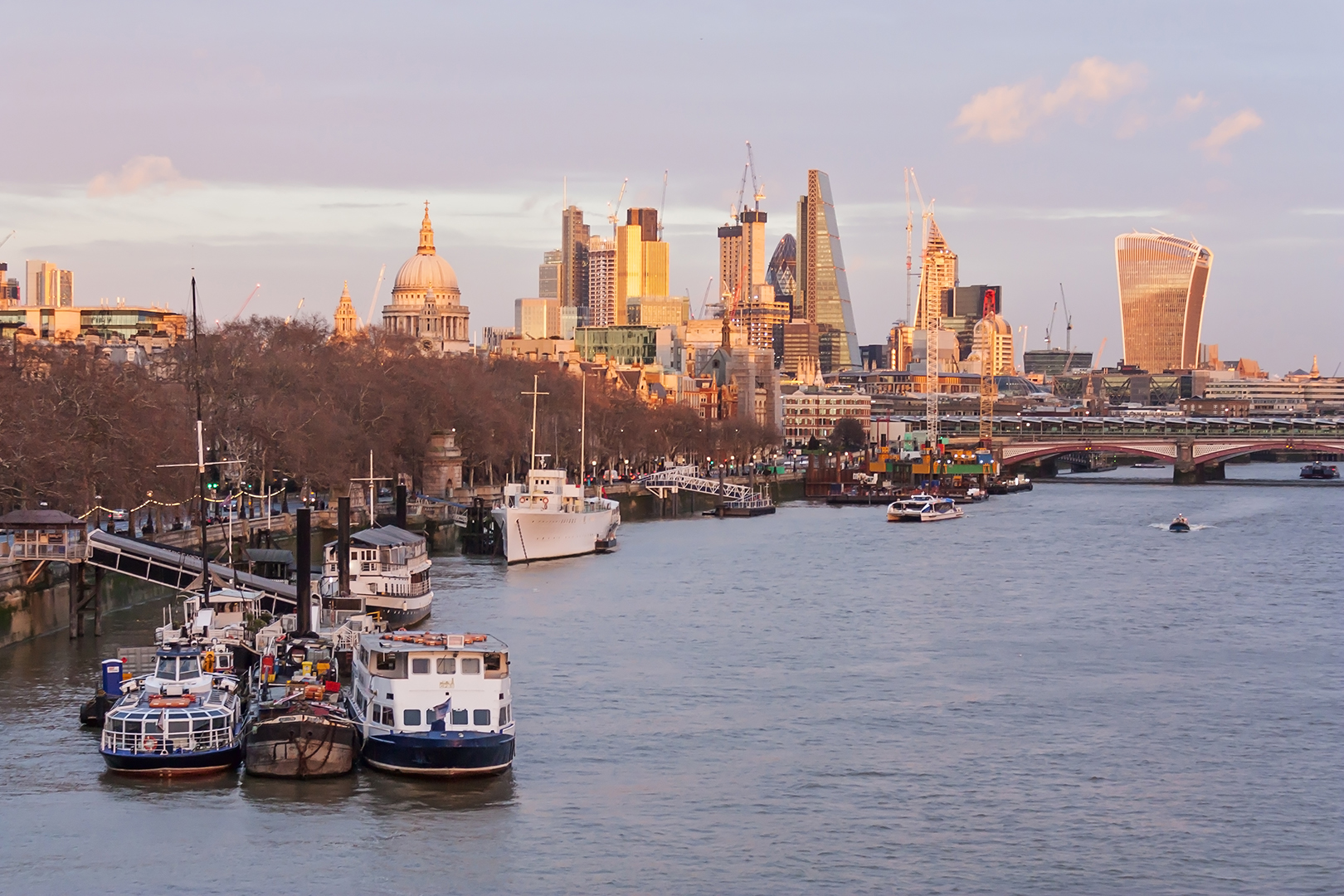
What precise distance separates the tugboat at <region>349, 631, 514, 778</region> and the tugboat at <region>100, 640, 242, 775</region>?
2.47 metres

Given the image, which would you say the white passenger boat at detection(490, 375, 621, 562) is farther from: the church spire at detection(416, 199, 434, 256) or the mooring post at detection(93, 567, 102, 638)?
the church spire at detection(416, 199, 434, 256)

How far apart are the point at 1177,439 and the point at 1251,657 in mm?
102749

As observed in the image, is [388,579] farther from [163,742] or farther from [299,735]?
[163,742]

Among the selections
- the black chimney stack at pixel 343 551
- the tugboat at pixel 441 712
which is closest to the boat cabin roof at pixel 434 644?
the tugboat at pixel 441 712

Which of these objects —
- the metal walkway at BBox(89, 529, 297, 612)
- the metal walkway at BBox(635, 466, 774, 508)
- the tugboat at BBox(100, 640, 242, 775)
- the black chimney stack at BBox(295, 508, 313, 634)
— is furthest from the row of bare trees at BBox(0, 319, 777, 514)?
the tugboat at BBox(100, 640, 242, 775)

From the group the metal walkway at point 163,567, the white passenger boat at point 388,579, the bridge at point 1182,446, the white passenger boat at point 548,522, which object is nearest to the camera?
the metal walkway at point 163,567

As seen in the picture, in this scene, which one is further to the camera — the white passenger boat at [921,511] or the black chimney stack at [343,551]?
the white passenger boat at [921,511]

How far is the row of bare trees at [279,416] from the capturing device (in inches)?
2159

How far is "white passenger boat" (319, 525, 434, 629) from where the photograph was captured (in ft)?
160

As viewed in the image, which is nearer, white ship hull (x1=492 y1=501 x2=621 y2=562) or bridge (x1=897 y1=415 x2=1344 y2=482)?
white ship hull (x1=492 y1=501 x2=621 y2=562)

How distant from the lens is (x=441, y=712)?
32.8 m

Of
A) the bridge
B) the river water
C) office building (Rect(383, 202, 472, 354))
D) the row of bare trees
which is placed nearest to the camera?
the river water

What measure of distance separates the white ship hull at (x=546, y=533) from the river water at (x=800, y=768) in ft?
33.1

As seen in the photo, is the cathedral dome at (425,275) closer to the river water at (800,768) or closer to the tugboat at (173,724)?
the river water at (800,768)
